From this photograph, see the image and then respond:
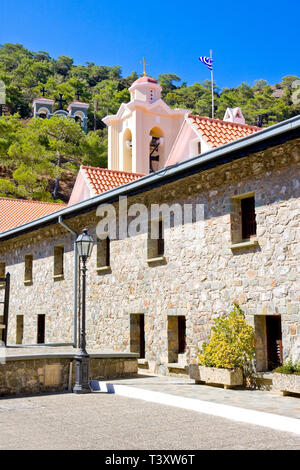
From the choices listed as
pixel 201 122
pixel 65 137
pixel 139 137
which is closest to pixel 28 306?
pixel 139 137

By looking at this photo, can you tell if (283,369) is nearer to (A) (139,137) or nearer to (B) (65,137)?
(A) (139,137)

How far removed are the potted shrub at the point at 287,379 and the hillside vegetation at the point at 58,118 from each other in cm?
1425

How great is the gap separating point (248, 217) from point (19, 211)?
658 inches

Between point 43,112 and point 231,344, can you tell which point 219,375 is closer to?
point 231,344

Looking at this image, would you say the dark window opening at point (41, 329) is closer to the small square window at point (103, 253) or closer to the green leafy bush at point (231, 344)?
the small square window at point (103, 253)

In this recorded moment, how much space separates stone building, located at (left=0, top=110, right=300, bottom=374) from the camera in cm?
1025

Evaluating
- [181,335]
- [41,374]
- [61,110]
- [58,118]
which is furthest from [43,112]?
[41,374]

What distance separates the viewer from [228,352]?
1057 cm

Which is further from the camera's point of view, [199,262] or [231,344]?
[199,262]

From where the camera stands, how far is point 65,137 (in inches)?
2323

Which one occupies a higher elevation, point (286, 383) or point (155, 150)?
point (155, 150)

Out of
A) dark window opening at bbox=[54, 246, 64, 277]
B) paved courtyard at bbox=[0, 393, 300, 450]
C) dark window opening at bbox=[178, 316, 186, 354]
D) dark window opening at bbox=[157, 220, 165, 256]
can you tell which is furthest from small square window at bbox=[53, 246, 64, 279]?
paved courtyard at bbox=[0, 393, 300, 450]

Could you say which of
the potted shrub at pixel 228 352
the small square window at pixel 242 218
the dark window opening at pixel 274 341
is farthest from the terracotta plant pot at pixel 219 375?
the small square window at pixel 242 218

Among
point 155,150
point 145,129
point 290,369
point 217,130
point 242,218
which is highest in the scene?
point 145,129
